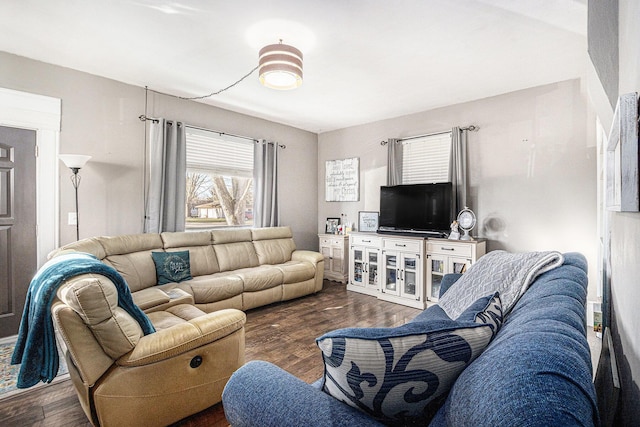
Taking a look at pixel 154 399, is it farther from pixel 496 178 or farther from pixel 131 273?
pixel 496 178

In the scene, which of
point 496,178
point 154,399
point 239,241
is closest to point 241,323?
point 154,399

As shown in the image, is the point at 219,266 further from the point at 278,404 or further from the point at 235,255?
the point at 278,404

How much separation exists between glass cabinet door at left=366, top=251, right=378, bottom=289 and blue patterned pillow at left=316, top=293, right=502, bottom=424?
3651mm

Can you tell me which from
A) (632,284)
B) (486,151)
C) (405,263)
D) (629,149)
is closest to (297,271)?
(405,263)

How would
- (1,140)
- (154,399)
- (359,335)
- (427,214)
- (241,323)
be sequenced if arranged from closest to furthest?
(359,335) → (154,399) → (241,323) → (1,140) → (427,214)

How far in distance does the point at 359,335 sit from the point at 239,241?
3687mm

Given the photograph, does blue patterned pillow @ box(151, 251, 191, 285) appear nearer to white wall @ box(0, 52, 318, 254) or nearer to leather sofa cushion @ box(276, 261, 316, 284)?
white wall @ box(0, 52, 318, 254)

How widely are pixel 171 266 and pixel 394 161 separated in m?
3.43

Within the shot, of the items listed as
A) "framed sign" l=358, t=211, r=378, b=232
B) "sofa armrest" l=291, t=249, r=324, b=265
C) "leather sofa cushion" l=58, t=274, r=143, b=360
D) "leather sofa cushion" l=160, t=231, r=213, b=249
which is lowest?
"sofa armrest" l=291, t=249, r=324, b=265

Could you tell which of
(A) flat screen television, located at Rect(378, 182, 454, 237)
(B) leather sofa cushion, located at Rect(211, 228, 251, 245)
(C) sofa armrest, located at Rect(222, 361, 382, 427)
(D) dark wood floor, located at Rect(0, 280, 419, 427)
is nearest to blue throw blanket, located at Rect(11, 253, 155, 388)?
(D) dark wood floor, located at Rect(0, 280, 419, 427)

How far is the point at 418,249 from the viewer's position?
3.98m

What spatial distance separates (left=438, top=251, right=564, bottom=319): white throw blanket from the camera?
147 cm

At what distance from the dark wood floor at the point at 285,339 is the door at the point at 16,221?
4.58 ft

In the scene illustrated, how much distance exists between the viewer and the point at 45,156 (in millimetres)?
3047
